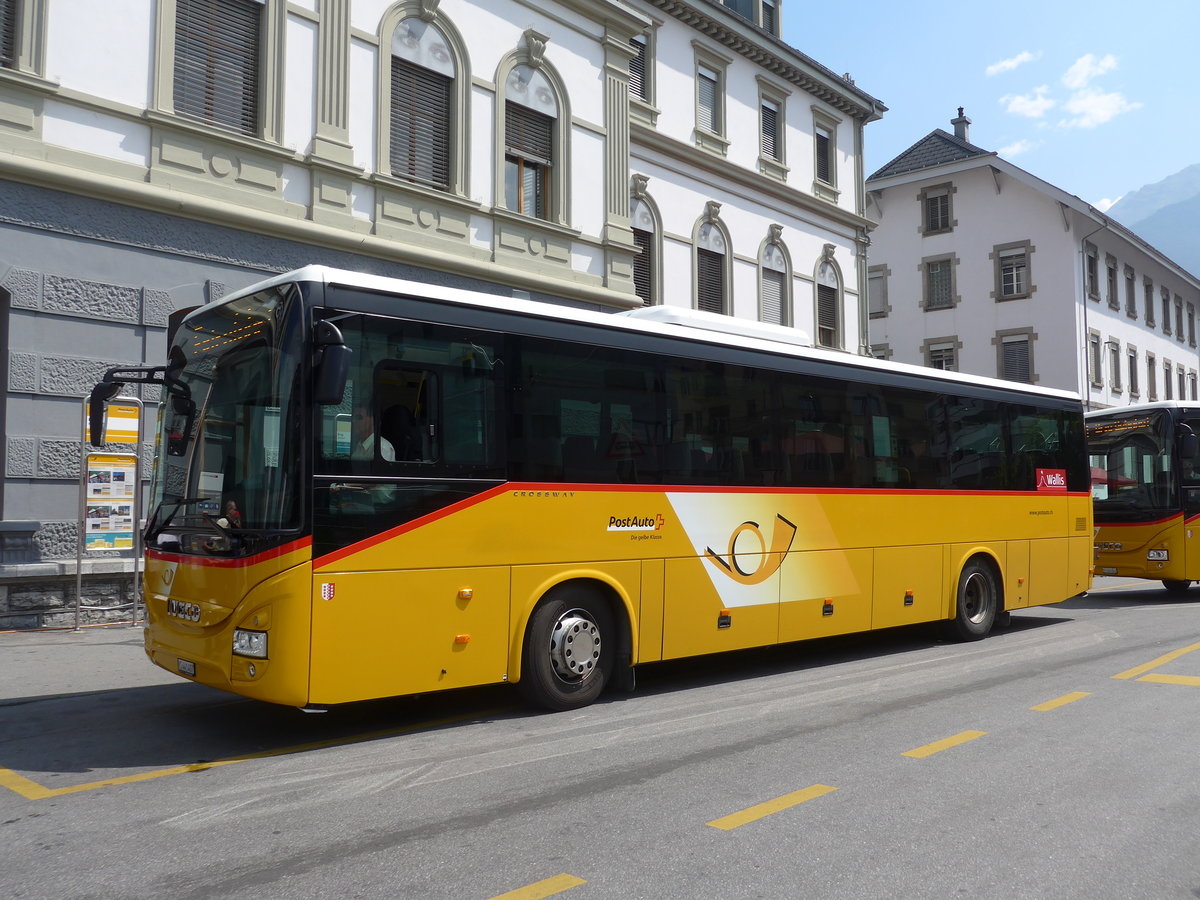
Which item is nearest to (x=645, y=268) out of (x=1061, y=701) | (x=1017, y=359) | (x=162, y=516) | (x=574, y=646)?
(x=574, y=646)

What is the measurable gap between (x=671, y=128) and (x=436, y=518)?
55.1ft

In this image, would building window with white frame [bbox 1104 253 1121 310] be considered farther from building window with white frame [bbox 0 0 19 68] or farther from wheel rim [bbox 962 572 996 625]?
building window with white frame [bbox 0 0 19 68]

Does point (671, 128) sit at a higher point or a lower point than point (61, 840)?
higher

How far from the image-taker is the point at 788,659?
34.9ft

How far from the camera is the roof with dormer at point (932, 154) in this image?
39938mm

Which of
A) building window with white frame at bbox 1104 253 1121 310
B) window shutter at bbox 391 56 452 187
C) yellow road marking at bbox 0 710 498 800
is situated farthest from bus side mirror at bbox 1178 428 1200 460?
building window with white frame at bbox 1104 253 1121 310

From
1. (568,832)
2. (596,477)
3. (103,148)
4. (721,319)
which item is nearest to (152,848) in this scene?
(568,832)

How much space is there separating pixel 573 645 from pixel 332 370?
2.88 metres

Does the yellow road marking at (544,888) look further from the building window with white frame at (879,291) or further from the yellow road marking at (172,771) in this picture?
the building window with white frame at (879,291)

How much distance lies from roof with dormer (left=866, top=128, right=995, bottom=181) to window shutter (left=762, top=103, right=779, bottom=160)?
1756cm

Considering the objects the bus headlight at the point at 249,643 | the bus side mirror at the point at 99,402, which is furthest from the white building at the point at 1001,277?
the bus headlight at the point at 249,643

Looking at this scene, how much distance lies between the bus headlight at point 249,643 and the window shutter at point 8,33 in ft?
27.5

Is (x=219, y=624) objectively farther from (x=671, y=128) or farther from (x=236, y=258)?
(x=671, y=128)

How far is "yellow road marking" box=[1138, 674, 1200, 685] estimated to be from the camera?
876cm
